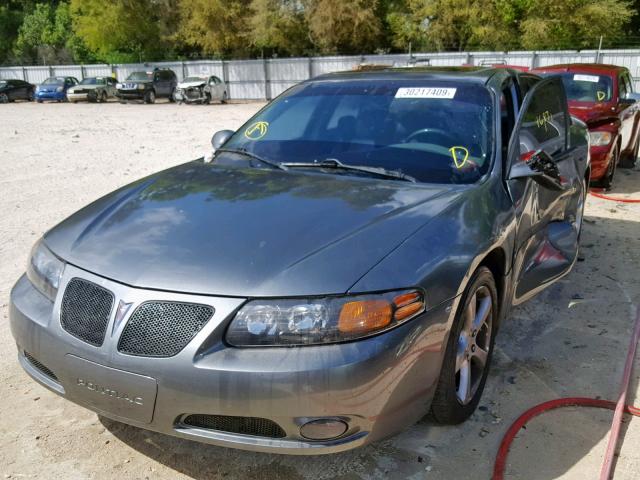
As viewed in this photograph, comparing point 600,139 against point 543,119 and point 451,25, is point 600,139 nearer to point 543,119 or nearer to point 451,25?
point 543,119

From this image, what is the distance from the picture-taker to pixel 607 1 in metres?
29.5

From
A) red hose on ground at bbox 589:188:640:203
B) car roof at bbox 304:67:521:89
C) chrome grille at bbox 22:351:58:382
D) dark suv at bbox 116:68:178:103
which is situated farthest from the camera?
dark suv at bbox 116:68:178:103

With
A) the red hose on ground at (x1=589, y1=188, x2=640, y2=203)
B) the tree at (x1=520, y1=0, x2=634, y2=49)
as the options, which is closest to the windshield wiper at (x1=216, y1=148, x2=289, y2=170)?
the red hose on ground at (x1=589, y1=188, x2=640, y2=203)

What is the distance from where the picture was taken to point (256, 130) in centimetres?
396

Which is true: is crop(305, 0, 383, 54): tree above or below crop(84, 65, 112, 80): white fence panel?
above

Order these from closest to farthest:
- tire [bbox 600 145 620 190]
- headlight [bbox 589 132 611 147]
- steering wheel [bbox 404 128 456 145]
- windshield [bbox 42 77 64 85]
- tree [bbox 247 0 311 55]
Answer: steering wheel [bbox 404 128 456 145] → headlight [bbox 589 132 611 147] → tire [bbox 600 145 620 190] → windshield [bbox 42 77 64 85] → tree [bbox 247 0 311 55]

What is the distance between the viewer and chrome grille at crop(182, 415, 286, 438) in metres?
2.22

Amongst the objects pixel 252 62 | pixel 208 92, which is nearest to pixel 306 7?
pixel 252 62

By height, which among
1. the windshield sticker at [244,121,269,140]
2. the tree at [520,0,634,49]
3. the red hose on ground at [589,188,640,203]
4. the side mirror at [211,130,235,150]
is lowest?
the red hose on ground at [589,188,640,203]

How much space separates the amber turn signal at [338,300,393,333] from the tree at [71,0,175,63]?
42987mm

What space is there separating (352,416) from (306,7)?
119 ft

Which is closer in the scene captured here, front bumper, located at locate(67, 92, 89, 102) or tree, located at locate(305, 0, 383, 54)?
front bumper, located at locate(67, 92, 89, 102)

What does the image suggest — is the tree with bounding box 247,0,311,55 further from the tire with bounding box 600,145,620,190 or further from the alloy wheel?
the alloy wheel

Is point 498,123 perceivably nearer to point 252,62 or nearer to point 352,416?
point 352,416
